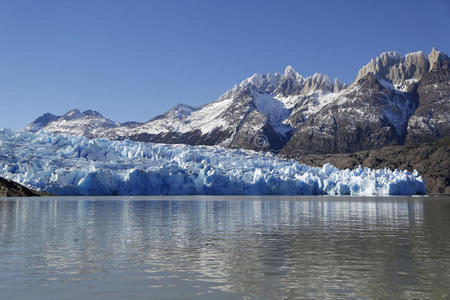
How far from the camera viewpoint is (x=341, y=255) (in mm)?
18328

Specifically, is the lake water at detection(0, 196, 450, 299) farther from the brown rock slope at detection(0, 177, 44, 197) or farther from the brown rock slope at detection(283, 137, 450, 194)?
the brown rock slope at detection(283, 137, 450, 194)

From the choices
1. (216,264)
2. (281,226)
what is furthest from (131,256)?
(281,226)

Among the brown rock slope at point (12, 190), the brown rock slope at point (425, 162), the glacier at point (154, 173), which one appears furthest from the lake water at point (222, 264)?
the brown rock slope at point (425, 162)

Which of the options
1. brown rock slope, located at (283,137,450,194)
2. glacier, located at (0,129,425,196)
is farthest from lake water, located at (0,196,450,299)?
brown rock slope, located at (283,137,450,194)

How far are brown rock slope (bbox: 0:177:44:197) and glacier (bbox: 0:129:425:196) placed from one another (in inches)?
42.5

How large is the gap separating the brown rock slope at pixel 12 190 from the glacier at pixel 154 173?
42.5 inches

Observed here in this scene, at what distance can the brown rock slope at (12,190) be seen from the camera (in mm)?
88037

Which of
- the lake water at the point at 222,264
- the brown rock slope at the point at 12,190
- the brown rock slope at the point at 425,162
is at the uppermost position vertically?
the brown rock slope at the point at 425,162

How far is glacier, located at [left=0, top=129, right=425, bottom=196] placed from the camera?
89.2 m

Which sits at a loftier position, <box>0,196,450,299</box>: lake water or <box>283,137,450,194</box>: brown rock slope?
<box>283,137,450,194</box>: brown rock slope

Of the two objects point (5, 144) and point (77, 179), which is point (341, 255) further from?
point (5, 144)

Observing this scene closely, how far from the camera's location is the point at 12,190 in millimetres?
88312

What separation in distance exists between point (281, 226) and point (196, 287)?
18532mm

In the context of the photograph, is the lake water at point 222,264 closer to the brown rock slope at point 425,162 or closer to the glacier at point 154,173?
the glacier at point 154,173
